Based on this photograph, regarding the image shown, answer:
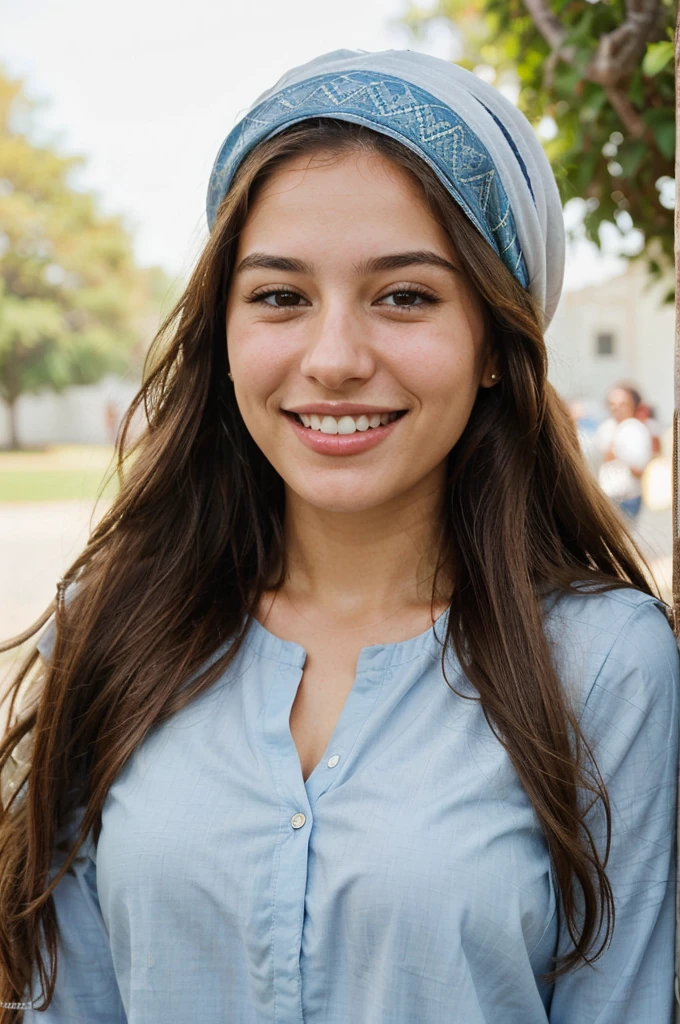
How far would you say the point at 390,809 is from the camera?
1702 mm

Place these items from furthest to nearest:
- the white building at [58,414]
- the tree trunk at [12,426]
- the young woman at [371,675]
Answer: the white building at [58,414] → the tree trunk at [12,426] → the young woman at [371,675]

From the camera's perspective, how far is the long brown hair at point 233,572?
Result: 1.76m

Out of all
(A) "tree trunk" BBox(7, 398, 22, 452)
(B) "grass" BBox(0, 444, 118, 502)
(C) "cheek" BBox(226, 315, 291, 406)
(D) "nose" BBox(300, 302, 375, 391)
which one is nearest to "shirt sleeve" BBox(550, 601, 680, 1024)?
(D) "nose" BBox(300, 302, 375, 391)

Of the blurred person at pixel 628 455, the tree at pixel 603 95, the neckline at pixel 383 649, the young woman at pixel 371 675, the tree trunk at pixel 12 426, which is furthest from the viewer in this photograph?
the tree trunk at pixel 12 426

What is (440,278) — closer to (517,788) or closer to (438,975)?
(517,788)

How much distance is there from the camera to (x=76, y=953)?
79.8 inches

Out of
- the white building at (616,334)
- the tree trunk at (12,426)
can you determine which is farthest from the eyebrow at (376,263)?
the white building at (616,334)

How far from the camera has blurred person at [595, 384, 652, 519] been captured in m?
8.38

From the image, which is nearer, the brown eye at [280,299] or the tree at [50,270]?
the brown eye at [280,299]

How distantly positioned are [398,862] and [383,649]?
1.29 ft

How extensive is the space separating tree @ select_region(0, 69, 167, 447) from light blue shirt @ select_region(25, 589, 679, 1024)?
1447 inches

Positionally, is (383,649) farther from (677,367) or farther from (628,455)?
(628,455)

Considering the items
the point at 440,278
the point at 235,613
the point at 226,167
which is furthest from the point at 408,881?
the point at 226,167

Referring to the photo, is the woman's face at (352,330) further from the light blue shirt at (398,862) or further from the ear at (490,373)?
the light blue shirt at (398,862)
